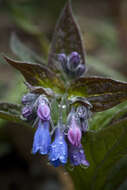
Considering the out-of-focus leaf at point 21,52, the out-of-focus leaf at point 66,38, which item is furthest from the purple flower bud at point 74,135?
the out-of-focus leaf at point 21,52

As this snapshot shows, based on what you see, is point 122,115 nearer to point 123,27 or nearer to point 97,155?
point 97,155

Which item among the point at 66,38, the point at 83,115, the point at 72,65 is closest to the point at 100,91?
the point at 83,115

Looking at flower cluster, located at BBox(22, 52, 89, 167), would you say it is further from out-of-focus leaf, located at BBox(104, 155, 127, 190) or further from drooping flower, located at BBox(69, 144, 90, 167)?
out-of-focus leaf, located at BBox(104, 155, 127, 190)

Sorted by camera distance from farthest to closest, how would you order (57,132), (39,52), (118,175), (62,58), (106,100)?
(39,52), (118,175), (62,58), (106,100), (57,132)

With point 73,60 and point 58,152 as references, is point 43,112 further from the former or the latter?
point 73,60

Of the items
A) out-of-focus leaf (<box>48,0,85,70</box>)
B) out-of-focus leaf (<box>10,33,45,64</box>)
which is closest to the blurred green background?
out-of-focus leaf (<box>10,33,45,64</box>)

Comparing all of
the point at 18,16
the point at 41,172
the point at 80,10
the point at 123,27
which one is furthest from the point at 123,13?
→ the point at 41,172

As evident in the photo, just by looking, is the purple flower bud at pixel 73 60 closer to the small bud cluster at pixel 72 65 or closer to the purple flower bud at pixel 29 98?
the small bud cluster at pixel 72 65
